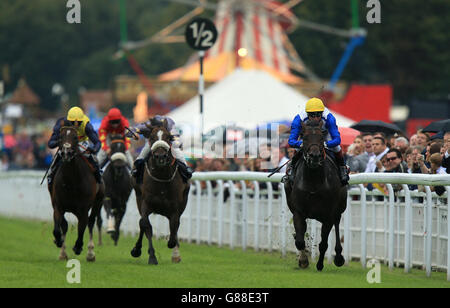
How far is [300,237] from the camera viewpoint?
13844mm

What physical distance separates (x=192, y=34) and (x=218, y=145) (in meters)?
Result: 3.15

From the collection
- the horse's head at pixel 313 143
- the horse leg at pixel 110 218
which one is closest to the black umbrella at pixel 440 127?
the horse's head at pixel 313 143

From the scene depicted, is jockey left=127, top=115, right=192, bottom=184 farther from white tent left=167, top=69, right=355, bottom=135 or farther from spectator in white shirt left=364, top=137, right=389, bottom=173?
white tent left=167, top=69, right=355, bottom=135

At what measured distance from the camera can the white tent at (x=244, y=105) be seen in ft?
89.1

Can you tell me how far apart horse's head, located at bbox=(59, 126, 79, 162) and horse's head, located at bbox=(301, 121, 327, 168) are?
10.2 feet

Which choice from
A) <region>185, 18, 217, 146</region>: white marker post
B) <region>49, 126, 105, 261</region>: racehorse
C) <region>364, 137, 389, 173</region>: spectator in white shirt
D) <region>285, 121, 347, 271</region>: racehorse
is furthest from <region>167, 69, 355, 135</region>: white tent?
<region>285, 121, 347, 271</region>: racehorse

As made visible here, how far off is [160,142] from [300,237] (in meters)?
2.17

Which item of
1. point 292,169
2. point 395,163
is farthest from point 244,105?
point 292,169

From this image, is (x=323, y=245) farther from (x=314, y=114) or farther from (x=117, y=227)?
(x=117, y=227)

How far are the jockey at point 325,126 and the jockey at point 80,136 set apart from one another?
2.99 metres

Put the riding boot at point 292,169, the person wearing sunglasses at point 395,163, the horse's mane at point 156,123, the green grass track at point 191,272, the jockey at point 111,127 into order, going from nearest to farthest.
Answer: the green grass track at point 191,272, the riding boot at point 292,169, the horse's mane at point 156,123, the person wearing sunglasses at point 395,163, the jockey at point 111,127

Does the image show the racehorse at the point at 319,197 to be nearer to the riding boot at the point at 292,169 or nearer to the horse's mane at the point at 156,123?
the riding boot at the point at 292,169
